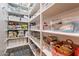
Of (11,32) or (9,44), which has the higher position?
(11,32)

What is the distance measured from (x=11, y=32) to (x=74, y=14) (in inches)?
65.1

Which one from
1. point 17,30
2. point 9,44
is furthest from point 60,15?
point 9,44

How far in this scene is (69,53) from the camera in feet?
2.50

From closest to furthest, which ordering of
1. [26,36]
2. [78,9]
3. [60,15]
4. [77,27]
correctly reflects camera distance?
[77,27], [78,9], [60,15], [26,36]

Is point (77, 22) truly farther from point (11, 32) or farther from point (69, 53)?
point (11, 32)

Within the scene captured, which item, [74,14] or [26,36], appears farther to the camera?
[26,36]

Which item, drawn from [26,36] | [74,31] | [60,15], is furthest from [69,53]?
[26,36]

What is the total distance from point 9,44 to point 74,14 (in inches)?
73.8

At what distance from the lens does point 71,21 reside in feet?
2.48

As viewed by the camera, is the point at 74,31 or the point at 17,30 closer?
the point at 74,31

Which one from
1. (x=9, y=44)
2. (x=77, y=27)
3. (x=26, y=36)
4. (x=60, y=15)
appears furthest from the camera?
(x=26, y=36)

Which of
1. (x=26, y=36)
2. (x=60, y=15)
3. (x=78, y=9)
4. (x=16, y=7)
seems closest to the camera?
(x=78, y=9)

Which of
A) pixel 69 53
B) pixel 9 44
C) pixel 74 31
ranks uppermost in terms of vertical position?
pixel 74 31

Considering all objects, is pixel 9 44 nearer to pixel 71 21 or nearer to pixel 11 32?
pixel 11 32
